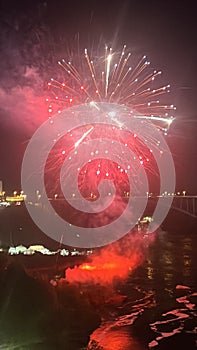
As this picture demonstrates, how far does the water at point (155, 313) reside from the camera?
15.6 metres

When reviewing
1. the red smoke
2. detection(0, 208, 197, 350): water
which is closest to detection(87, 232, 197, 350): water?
detection(0, 208, 197, 350): water

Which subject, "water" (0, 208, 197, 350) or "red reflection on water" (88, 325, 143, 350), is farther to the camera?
"red reflection on water" (88, 325, 143, 350)

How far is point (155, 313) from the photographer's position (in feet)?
64.4

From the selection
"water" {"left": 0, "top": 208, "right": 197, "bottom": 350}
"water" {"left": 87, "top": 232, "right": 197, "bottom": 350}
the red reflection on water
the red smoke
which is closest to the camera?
"water" {"left": 0, "top": 208, "right": 197, "bottom": 350}

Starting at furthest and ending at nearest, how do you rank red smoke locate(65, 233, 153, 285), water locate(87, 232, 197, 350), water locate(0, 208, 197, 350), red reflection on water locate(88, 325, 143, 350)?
red smoke locate(65, 233, 153, 285), water locate(87, 232, 197, 350), red reflection on water locate(88, 325, 143, 350), water locate(0, 208, 197, 350)

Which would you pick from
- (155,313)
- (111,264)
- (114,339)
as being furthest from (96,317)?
(111,264)

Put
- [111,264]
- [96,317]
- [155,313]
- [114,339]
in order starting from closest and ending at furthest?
[114,339], [96,317], [155,313], [111,264]

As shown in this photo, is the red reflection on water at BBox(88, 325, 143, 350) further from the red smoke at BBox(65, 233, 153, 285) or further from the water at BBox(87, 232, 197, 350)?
the red smoke at BBox(65, 233, 153, 285)

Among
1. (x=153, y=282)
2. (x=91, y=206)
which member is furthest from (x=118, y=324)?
(x=91, y=206)

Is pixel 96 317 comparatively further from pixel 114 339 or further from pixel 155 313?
pixel 155 313

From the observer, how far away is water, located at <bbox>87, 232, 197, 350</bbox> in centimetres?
1562

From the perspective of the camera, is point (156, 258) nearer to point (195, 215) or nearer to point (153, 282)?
point (153, 282)

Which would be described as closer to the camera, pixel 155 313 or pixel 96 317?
pixel 96 317

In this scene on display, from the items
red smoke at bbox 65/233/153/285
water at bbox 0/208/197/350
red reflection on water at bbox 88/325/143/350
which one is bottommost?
red reflection on water at bbox 88/325/143/350
